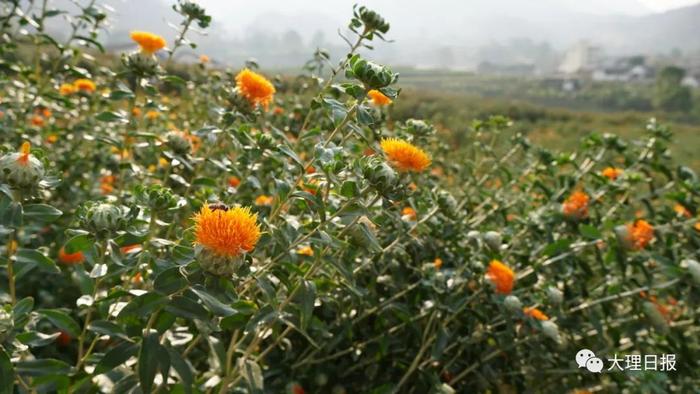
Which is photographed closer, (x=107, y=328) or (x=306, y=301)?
(x=107, y=328)

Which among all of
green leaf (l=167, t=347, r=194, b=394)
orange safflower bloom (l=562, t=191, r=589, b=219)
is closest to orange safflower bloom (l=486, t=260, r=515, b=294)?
orange safflower bloom (l=562, t=191, r=589, b=219)

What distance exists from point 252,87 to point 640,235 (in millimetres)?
1426

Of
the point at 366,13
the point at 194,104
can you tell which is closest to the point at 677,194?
the point at 366,13

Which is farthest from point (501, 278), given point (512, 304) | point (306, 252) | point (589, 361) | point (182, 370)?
point (182, 370)

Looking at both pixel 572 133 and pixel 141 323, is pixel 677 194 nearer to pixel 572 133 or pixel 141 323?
pixel 141 323

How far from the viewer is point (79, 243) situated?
2.89 feet

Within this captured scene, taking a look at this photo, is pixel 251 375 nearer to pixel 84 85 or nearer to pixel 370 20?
pixel 370 20

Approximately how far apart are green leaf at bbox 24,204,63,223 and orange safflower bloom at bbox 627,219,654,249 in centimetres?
171

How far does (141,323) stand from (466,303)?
96 centimetres

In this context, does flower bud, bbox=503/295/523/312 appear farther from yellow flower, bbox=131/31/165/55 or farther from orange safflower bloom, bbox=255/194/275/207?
yellow flower, bbox=131/31/165/55

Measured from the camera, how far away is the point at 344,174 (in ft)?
3.96

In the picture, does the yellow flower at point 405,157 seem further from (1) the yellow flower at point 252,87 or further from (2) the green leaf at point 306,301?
(1) the yellow flower at point 252,87

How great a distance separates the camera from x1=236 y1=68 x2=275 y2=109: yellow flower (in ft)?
4.74

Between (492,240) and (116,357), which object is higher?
(492,240)
